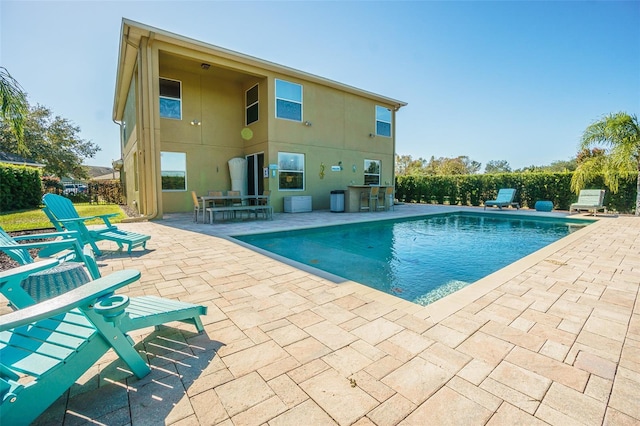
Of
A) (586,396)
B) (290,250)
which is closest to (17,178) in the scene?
(290,250)

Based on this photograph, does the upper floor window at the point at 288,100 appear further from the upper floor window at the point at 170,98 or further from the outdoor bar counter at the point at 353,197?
the upper floor window at the point at 170,98

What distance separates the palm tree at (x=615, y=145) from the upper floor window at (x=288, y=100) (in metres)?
10.8

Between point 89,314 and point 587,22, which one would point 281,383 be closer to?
point 89,314

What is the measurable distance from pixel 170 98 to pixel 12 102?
6.84 m

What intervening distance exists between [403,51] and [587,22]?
229 inches

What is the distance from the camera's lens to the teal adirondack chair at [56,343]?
44.9 inches

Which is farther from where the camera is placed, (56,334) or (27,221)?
(27,221)

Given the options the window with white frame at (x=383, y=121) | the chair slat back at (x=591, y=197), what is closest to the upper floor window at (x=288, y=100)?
the window with white frame at (x=383, y=121)

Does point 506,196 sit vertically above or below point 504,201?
above

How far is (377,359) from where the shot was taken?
1.84 m

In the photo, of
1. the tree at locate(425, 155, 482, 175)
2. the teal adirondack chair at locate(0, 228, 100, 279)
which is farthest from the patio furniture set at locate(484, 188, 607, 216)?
the tree at locate(425, 155, 482, 175)

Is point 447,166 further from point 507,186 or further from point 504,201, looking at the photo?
point 504,201

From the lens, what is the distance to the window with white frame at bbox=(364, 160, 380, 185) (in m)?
14.2

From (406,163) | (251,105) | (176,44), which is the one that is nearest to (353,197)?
(251,105)
